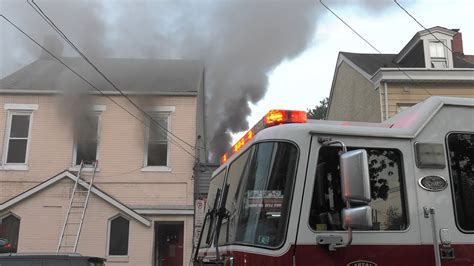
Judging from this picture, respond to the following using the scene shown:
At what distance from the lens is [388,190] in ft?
9.71

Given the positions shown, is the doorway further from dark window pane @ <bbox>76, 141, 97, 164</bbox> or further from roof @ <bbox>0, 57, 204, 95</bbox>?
roof @ <bbox>0, 57, 204, 95</bbox>

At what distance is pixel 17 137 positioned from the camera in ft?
44.7

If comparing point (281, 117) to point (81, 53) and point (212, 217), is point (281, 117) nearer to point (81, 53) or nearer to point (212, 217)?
point (212, 217)

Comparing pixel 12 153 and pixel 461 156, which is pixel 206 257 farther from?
pixel 12 153

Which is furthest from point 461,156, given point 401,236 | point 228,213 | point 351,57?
point 351,57

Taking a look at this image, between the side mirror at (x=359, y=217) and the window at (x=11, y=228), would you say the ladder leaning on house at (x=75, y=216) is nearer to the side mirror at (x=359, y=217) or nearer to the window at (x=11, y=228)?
the window at (x=11, y=228)

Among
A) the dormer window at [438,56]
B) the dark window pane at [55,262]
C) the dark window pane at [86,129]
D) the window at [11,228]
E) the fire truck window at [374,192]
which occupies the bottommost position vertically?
the dark window pane at [55,262]

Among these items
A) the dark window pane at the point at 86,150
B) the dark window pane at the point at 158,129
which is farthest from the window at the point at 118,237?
the dark window pane at the point at 158,129

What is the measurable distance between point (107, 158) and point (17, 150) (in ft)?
8.17

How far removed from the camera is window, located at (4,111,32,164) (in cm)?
1355

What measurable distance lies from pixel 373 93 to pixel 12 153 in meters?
10.2

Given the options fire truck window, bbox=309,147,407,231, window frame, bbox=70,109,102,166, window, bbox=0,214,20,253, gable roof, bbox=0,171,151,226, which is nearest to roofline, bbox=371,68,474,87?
gable roof, bbox=0,171,151,226

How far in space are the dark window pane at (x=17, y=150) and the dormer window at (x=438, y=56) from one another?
11.8 m

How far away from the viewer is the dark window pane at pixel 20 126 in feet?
44.8
